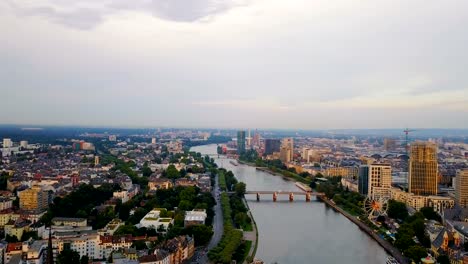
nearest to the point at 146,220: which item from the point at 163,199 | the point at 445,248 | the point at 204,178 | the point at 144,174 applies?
the point at 163,199

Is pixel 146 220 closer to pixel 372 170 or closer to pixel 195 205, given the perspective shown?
pixel 195 205

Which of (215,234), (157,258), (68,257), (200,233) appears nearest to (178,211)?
(215,234)

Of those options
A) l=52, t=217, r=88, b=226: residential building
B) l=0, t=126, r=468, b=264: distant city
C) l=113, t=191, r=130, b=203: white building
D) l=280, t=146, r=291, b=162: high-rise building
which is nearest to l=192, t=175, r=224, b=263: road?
l=0, t=126, r=468, b=264: distant city

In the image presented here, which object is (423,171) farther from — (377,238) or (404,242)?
(404,242)

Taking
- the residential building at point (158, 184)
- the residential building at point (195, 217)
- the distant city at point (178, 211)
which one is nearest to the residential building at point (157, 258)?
the distant city at point (178, 211)

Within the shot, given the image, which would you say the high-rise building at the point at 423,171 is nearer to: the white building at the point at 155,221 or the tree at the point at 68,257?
the white building at the point at 155,221

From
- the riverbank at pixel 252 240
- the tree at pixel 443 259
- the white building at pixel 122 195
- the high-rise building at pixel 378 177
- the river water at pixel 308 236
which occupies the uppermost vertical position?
the high-rise building at pixel 378 177
